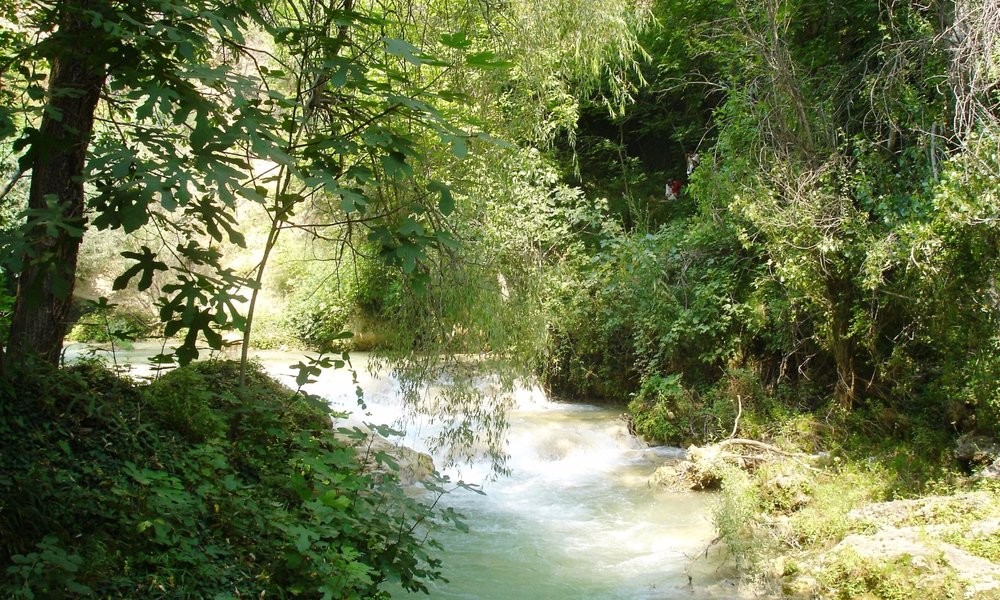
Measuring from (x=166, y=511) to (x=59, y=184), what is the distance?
1496 millimetres

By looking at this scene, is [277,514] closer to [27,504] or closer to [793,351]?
[27,504]

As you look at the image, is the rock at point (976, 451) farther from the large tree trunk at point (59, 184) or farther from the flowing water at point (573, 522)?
the large tree trunk at point (59, 184)

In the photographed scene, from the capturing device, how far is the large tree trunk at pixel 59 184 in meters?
2.26

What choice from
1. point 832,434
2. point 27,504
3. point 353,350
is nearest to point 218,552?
point 27,504

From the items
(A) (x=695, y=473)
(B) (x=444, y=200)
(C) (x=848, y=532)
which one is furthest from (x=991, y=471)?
(B) (x=444, y=200)

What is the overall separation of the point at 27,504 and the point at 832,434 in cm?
660

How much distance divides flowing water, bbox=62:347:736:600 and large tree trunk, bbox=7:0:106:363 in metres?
1.65

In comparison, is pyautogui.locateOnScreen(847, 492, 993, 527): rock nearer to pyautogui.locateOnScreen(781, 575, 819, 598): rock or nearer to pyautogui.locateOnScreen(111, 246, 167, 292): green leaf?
pyautogui.locateOnScreen(781, 575, 819, 598): rock

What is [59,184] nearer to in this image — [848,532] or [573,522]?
[573,522]

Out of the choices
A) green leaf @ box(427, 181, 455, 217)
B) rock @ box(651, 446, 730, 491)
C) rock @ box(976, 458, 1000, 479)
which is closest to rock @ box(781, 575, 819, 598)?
rock @ box(976, 458, 1000, 479)

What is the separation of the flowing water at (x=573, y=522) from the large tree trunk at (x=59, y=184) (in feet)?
5.41

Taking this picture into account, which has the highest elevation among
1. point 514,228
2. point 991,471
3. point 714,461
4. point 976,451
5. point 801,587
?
point 514,228

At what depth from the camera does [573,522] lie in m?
6.70

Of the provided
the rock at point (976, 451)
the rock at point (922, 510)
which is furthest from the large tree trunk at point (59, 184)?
the rock at point (976, 451)
